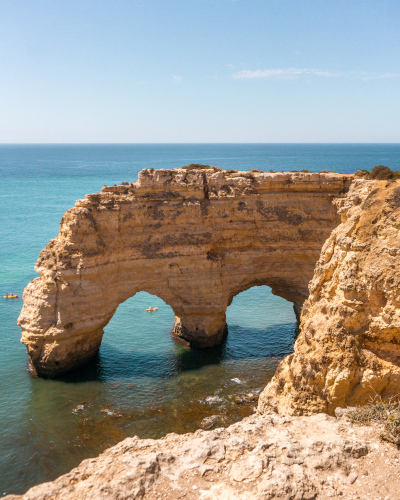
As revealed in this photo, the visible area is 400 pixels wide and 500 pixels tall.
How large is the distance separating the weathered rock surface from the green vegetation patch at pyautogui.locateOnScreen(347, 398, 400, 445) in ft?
1.03

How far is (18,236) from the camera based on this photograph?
6162 cm

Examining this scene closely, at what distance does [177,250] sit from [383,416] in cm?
1726

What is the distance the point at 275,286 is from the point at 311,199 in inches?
267

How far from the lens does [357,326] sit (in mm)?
11992

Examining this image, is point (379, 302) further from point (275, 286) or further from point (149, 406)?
point (275, 286)

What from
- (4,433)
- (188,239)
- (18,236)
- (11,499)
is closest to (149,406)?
(4,433)

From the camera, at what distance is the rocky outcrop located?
11539 millimetres

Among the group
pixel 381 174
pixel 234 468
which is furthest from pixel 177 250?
pixel 234 468

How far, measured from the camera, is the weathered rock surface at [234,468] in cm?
834

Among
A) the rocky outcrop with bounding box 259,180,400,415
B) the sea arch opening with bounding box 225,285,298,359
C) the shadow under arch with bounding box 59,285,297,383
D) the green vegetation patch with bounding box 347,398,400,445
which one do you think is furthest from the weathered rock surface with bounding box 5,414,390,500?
the sea arch opening with bounding box 225,285,298,359

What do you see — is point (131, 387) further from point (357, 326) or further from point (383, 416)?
point (383, 416)

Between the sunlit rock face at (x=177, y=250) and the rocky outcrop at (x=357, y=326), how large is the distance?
13178 millimetres

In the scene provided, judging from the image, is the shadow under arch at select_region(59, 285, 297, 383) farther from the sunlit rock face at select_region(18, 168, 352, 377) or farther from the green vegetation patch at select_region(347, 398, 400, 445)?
the green vegetation patch at select_region(347, 398, 400, 445)

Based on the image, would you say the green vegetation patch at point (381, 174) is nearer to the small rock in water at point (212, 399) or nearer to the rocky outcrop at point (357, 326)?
the rocky outcrop at point (357, 326)
